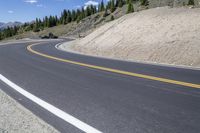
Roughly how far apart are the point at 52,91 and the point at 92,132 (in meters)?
3.68

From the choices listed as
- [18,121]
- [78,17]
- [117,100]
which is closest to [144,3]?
[78,17]

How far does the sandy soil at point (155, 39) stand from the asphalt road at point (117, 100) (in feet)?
19.8

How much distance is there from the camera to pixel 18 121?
20.5ft

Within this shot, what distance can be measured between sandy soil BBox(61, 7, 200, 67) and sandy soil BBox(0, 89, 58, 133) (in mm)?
9848

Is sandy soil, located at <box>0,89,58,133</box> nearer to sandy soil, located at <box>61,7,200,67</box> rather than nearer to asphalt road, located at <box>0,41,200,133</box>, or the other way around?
asphalt road, located at <box>0,41,200,133</box>

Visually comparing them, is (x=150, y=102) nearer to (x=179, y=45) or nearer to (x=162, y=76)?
(x=162, y=76)

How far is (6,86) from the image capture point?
33.0 feet

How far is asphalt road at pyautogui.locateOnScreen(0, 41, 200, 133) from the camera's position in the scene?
19.0 feet

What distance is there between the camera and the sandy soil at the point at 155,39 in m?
17.3

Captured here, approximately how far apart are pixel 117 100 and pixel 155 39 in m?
13.8

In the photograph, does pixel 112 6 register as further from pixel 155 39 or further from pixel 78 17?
pixel 155 39

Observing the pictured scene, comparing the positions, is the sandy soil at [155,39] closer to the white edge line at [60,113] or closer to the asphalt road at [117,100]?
the asphalt road at [117,100]

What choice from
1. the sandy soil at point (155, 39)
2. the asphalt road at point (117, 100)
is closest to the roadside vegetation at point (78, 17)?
the sandy soil at point (155, 39)

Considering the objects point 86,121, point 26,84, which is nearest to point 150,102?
point 86,121
